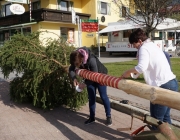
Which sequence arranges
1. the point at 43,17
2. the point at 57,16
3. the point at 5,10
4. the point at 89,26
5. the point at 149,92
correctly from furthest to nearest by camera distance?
the point at 5,10 < the point at 57,16 < the point at 43,17 < the point at 89,26 < the point at 149,92

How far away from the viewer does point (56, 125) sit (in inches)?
183

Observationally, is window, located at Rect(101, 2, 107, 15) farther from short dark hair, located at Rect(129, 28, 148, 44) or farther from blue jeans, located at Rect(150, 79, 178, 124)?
blue jeans, located at Rect(150, 79, 178, 124)

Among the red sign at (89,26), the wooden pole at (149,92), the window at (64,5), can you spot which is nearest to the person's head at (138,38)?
the wooden pole at (149,92)

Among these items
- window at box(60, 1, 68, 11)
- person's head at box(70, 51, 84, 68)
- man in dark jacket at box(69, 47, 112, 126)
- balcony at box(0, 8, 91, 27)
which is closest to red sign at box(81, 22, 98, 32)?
man in dark jacket at box(69, 47, 112, 126)

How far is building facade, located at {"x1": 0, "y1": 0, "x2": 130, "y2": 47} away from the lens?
21.5 metres

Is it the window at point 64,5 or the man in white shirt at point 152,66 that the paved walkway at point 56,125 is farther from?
the window at point 64,5

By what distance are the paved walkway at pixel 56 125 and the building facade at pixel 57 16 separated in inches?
574

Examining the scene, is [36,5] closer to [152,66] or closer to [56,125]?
[56,125]

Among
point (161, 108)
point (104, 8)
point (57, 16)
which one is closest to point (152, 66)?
point (161, 108)

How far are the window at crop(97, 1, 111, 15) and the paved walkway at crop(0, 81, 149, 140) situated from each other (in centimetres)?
2174

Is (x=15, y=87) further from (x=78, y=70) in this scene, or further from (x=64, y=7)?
(x=64, y=7)

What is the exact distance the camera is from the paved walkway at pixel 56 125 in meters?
4.12

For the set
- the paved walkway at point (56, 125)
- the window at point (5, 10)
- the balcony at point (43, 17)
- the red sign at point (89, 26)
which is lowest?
the paved walkway at point (56, 125)

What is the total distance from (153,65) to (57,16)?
66.1 feet
